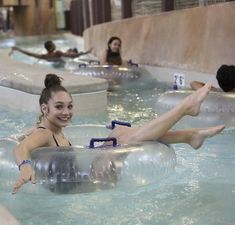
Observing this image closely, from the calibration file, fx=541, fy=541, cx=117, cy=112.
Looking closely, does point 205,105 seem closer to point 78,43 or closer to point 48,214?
point 48,214

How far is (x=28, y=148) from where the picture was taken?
9.70 feet

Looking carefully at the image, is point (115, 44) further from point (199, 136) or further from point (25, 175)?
point (25, 175)

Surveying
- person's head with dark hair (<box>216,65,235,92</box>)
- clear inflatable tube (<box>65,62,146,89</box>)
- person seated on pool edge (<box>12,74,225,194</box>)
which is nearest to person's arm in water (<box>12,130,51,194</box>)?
person seated on pool edge (<box>12,74,225,194</box>)

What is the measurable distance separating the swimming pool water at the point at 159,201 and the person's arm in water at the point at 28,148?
26 cm

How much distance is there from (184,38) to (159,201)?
15.1ft

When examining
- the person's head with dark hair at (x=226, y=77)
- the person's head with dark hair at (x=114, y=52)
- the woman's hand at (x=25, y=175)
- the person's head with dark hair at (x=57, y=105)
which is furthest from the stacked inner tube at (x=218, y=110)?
the person's head with dark hair at (x=114, y=52)

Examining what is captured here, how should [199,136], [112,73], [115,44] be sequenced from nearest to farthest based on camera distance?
[199,136] → [112,73] → [115,44]

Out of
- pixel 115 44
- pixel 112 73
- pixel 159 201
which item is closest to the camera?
pixel 159 201

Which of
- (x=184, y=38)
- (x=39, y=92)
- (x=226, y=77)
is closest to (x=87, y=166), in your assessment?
(x=226, y=77)

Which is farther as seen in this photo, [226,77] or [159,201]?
[226,77]

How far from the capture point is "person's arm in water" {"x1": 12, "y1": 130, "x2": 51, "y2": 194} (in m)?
2.61

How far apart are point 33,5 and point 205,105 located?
23618 mm

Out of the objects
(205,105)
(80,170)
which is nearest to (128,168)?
(80,170)

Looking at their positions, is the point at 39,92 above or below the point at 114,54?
below
